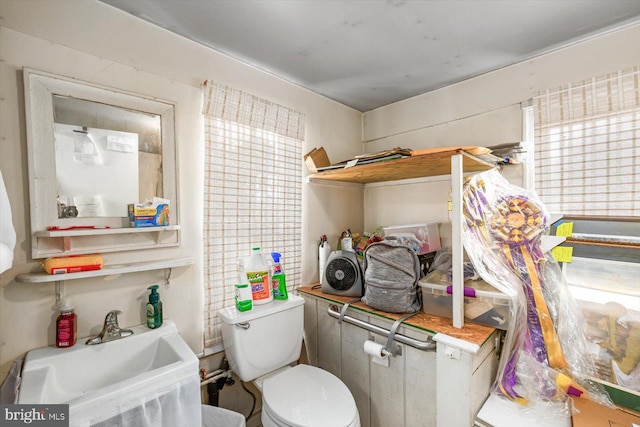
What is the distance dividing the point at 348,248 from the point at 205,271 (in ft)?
3.40

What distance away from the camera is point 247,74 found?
172 centimetres

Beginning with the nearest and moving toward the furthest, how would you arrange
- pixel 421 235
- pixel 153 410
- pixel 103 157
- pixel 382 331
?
1. pixel 153 410
2. pixel 103 157
3. pixel 382 331
4. pixel 421 235

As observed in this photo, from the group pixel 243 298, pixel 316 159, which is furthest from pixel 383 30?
pixel 243 298

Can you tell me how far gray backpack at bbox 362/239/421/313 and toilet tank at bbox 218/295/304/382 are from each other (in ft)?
1.64

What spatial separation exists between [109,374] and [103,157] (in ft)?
3.11

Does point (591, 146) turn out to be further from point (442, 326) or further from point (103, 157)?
point (103, 157)

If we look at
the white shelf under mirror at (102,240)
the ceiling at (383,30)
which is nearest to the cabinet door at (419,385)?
the white shelf under mirror at (102,240)

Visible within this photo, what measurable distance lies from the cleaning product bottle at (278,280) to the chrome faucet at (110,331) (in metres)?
0.80

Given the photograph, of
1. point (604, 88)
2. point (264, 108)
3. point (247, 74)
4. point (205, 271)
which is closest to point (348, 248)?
point (205, 271)

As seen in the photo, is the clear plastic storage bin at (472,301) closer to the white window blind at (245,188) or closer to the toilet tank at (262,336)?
the toilet tank at (262,336)

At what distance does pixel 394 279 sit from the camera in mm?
1500

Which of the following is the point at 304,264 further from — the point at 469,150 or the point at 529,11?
the point at 529,11

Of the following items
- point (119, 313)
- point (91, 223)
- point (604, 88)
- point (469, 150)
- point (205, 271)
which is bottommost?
point (119, 313)

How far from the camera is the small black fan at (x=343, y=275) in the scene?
1.74m
